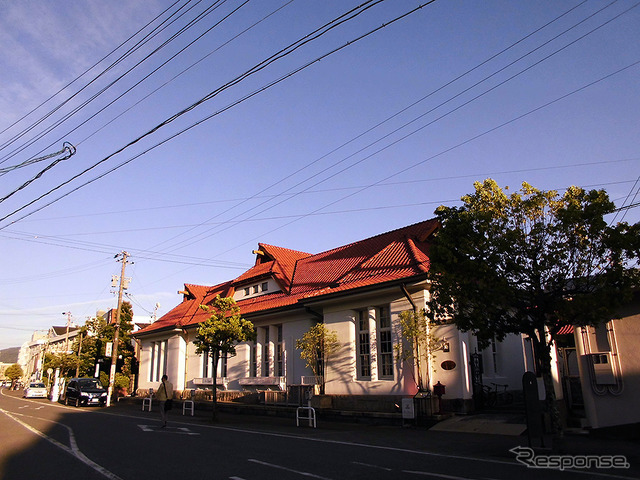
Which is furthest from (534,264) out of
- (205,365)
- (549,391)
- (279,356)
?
(205,365)

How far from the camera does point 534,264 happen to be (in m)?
10.8

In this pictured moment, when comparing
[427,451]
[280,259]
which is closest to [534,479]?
[427,451]

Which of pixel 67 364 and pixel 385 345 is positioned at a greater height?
pixel 67 364

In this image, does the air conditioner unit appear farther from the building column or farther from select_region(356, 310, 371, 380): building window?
select_region(356, 310, 371, 380): building window

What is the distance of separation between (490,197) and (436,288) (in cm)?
253

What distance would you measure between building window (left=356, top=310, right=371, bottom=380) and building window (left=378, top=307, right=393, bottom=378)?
1.80ft

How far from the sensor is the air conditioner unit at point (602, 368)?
12758 millimetres

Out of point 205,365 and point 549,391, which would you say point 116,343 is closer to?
point 205,365

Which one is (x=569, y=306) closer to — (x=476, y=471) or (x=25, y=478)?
(x=476, y=471)

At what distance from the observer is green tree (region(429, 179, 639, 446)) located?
10.3 meters

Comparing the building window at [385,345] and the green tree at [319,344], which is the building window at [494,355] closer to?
the building window at [385,345]

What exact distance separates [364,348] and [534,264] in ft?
32.8

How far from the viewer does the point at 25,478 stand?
7.99 metres

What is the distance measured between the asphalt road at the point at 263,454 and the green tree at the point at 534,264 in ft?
8.74
